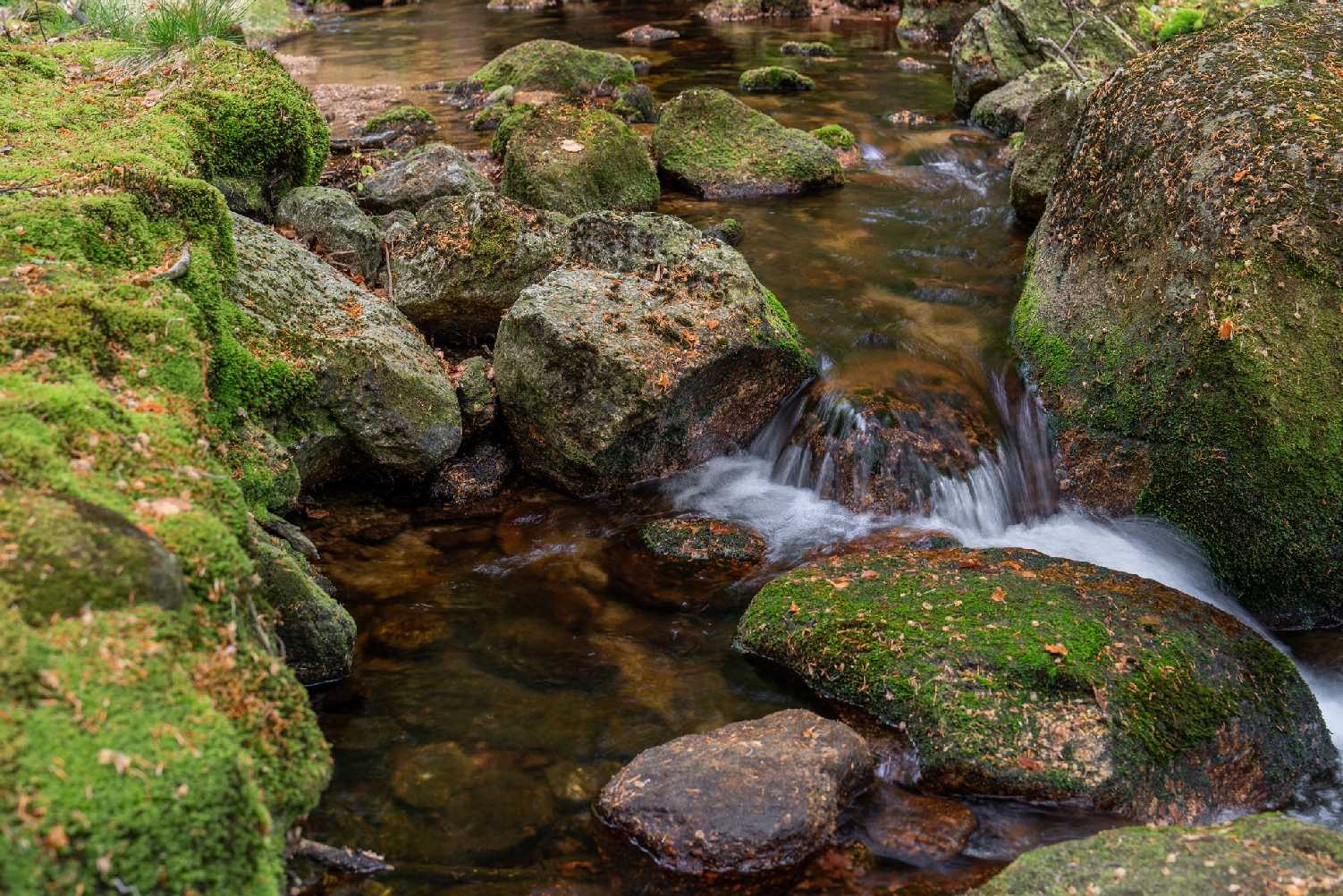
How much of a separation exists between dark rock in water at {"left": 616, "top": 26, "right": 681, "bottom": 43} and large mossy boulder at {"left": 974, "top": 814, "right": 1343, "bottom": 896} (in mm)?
23053

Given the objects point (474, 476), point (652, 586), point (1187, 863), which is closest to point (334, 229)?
point (474, 476)

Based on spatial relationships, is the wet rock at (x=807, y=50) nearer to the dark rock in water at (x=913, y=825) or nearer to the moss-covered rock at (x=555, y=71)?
the moss-covered rock at (x=555, y=71)

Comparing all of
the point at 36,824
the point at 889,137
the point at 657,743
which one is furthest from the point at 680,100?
the point at 36,824

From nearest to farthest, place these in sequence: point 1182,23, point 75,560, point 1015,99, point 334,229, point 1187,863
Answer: point 75,560 → point 1187,863 → point 334,229 → point 1182,23 → point 1015,99

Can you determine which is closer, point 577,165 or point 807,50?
point 577,165

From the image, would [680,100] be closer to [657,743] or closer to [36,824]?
[657,743]

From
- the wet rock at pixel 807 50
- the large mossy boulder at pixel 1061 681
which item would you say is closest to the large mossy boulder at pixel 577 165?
the large mossy boulder at pixel 1061 681

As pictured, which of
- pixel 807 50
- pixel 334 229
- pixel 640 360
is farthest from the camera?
pixel 807 50

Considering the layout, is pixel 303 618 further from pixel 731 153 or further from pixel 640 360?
pixel 731 153

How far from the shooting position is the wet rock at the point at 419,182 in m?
10.6

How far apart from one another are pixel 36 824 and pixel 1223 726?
15.7 ft

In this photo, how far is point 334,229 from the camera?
8.46 m

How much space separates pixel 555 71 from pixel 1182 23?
955 centimetres

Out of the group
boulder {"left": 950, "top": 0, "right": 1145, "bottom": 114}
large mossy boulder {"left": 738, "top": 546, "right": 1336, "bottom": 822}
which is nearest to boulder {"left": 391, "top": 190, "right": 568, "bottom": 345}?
large mossy boulder {"left": 738, "top": 546, "right": 1336, "bottom": 822}
